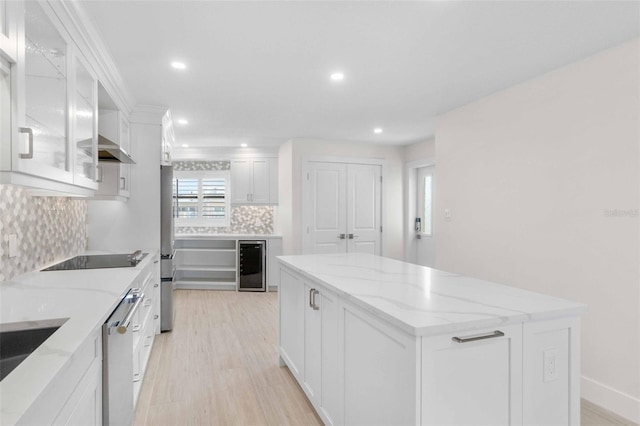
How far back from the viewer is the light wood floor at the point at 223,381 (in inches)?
90.4

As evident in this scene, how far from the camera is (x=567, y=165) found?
2730 millimetres

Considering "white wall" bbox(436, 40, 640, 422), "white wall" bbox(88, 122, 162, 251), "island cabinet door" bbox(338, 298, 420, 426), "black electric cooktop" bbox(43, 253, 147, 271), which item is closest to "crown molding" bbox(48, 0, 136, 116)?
"white wall" bbox(88, 122, 162, 251)

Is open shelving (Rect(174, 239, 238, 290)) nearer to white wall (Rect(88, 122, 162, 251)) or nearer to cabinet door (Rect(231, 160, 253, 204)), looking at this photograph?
cabinet door (Rect(231, 160, 253, 204))

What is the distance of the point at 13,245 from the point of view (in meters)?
2.04

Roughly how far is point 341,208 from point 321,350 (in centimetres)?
385

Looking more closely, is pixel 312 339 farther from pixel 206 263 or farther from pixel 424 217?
pixel 206 263

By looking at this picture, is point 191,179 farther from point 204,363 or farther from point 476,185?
point 476,185

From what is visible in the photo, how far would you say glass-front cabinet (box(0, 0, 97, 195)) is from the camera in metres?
1.32

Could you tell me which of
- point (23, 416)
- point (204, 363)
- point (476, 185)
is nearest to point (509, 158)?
point (476, 185)

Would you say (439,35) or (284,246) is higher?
(439,35)

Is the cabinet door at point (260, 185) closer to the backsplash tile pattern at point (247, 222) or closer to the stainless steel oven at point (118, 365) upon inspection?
the backsplash tile pattern at point (247, 222)

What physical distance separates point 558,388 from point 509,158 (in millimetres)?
2269

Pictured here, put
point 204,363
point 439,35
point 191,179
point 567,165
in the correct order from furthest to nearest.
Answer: point 191,179
point 204,363
point 567,165
point 439,35

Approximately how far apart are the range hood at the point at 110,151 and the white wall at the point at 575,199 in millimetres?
3211
